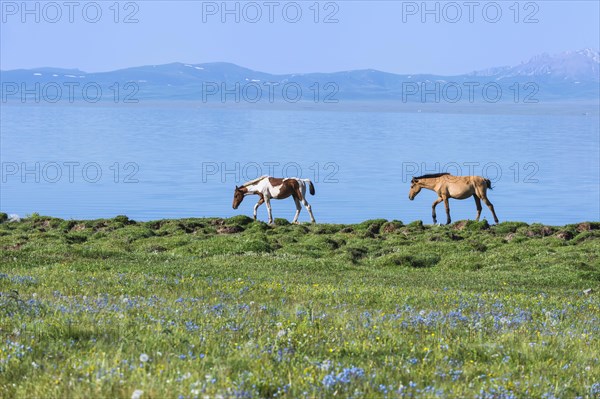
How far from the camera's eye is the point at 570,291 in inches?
955

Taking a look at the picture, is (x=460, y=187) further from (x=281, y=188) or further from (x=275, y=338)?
(x=275, y=338)

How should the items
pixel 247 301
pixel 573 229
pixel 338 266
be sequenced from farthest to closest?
pixel 573 229 < pixel 338 266 < pixel 247 301

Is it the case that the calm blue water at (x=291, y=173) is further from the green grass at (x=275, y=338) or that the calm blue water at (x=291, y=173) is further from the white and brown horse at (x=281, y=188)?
the green grass at (x=275, y=338)

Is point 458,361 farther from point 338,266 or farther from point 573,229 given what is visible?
point 573,229

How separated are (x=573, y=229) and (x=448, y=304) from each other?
95.6 ft

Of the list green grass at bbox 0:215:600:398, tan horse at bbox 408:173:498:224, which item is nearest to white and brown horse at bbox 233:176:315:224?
tan horse at bbox 408:173:498:224

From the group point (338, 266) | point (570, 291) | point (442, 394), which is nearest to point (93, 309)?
point (442, 394)

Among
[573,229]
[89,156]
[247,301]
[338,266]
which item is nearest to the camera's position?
[247,301]

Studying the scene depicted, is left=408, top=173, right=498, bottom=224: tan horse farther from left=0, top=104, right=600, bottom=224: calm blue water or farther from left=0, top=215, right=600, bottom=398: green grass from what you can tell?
left=0, top=215, right=600, bottom=398: green grass

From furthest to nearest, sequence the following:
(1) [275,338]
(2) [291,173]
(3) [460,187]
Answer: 1. (2) [291,173]
2. (3) [460,187]
3. (1) [275,338]

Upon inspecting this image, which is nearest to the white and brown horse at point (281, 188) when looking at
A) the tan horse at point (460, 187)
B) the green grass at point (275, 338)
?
the tan horse at point (460, 187)

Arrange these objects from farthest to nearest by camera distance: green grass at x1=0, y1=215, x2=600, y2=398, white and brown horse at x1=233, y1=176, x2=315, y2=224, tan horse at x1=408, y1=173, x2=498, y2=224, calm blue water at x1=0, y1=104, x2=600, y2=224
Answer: calm blue water at x1=0, y1=104, x2=600, y2=224
white and brown horse at x1=233, y1=176, x2=315, y2=224
tan horse at x1=408, y1=173, x2=498, y2=224
green grass at x1=0, y1=215, x2=600, y2=398

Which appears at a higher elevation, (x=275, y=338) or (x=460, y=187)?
(x=460, y=187)

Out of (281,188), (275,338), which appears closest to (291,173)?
(281,188)
